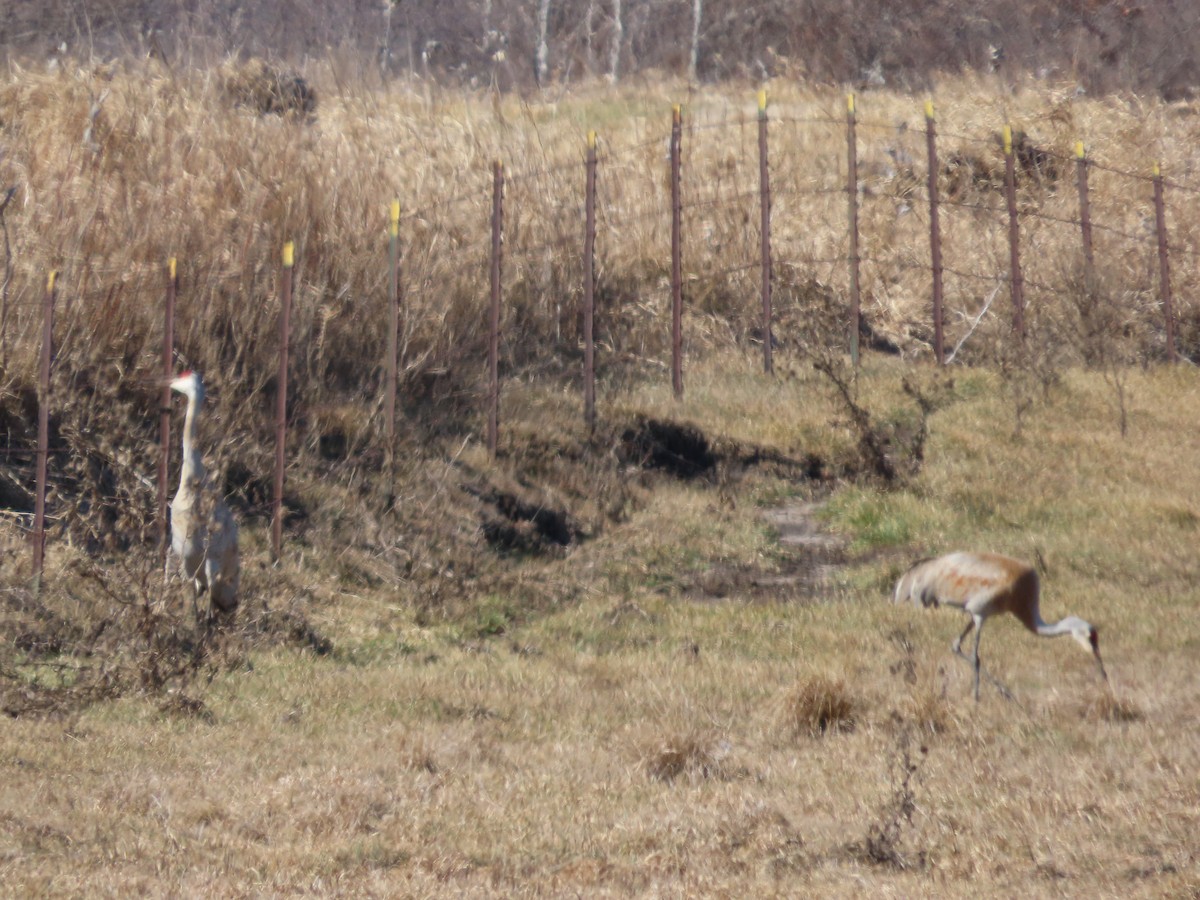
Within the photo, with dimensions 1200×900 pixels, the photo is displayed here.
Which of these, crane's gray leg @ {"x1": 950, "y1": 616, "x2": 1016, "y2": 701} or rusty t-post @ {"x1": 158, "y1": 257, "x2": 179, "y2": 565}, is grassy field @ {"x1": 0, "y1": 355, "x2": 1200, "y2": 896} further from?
rusty t-post @ {"x1": 158, "y1": 257, "x2": 179, "y2": 565}

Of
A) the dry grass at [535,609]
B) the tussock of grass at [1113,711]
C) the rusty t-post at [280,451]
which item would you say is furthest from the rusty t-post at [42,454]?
the tussock of grass at [1113,711]

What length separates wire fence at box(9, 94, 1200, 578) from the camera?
1488 centimetres

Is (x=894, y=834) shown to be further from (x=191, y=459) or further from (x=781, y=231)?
(x=781, y=231)

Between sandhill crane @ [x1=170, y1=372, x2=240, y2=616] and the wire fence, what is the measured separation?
2790 millimetres

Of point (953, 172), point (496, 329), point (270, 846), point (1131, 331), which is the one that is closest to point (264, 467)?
point (496, 329)

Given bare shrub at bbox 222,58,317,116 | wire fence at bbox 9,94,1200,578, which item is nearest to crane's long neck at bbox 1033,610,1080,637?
wire fence at bbox 9,94,1200,578

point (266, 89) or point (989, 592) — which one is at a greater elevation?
point (266, 89)

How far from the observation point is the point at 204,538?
28.0 ft

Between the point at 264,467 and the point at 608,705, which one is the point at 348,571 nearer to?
the point at 264,467

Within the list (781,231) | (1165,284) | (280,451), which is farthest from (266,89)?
(1165,284)

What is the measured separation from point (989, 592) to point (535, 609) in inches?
135

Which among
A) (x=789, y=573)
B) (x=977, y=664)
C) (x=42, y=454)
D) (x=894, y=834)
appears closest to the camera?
(x=894, y=834)

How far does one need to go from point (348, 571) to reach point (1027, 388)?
25.5 ft

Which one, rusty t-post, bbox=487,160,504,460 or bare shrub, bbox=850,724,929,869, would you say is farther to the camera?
rusty t-post, bbox=487,160,504,460
